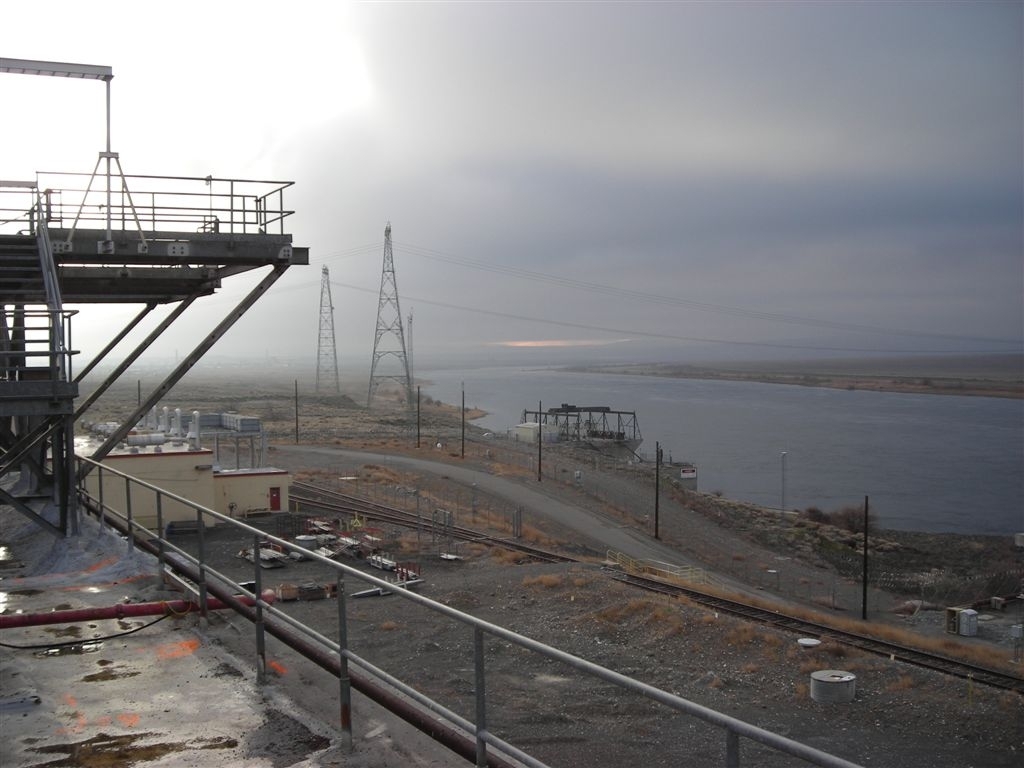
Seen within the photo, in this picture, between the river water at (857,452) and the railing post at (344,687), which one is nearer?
the railing post at (344,687)

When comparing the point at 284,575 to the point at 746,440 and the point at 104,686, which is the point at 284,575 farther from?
the point at 746,440

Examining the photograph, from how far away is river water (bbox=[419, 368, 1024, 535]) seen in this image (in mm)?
61094

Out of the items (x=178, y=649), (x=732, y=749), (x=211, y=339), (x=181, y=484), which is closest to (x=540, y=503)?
(x=181, y=484)

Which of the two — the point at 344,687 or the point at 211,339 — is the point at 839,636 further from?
the point at 344,687

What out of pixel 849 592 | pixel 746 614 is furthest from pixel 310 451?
pixel 746 614

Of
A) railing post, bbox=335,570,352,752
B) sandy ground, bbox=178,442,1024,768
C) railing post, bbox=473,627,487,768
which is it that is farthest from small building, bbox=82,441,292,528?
railing post, bbox=473,627,487,768

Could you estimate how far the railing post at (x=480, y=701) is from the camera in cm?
380

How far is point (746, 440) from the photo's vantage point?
3996 inches

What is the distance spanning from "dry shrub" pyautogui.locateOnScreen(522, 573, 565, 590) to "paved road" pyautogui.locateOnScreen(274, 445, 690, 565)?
45.7 ft

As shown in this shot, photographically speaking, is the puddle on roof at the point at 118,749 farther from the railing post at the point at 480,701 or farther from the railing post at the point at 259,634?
the railing post at the point at 480,701

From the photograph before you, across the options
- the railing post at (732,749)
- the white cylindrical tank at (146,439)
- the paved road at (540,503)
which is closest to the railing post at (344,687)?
the railing post at (732,749)

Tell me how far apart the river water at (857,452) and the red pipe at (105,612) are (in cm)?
5333

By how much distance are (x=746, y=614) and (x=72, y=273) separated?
17480 mm

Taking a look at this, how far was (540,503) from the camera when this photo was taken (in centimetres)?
4653
